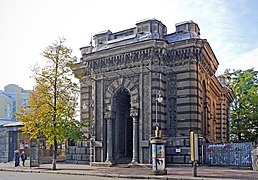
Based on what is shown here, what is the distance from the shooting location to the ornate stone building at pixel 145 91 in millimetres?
32062

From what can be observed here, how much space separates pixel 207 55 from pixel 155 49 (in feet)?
20.4

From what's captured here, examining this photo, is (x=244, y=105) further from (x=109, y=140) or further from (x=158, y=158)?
(x=158, y=158)

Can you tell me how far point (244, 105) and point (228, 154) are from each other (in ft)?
74.3

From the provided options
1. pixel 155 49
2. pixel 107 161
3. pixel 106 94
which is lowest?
pixel 107 161

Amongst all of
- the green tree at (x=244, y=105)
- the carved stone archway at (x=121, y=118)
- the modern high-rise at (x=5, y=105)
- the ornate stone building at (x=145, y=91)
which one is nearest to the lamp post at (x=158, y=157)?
the ornate stone building at (x=145, y=91)

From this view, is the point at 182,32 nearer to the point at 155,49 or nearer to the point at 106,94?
the point at 155,49

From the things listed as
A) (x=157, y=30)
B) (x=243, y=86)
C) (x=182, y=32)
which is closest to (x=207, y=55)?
(x=182, y=32)

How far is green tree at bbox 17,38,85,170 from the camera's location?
31500 millimetres

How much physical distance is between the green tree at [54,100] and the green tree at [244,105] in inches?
1014

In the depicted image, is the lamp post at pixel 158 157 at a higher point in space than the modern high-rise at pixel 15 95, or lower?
lower

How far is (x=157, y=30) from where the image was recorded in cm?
3375

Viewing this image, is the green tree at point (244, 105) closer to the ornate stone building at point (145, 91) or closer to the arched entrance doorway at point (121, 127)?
the ornate stone building at point (145, 91)

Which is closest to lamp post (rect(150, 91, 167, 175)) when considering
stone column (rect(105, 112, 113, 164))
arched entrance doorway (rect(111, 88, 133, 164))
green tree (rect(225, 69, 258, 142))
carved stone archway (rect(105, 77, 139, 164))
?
carved stone archway (rect(105, 77, 139, 164))

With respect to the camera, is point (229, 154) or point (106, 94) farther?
point (106, 94)
